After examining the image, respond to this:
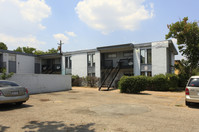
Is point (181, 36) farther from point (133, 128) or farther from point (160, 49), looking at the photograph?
point (133, 128)

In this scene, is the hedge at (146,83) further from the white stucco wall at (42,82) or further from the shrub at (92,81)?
the shrub at (92,81)

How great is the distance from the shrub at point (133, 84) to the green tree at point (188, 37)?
27.3 ft

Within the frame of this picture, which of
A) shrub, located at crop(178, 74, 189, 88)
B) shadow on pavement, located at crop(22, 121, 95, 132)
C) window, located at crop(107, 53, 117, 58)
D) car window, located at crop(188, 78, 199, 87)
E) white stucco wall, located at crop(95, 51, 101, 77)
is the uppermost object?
window, located at crop(107, 53, 117, 58)

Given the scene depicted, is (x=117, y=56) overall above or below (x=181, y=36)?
below

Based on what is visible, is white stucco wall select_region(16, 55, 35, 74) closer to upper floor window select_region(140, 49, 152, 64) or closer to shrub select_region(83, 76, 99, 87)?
shrub select_region(83, 76, 99, 87)

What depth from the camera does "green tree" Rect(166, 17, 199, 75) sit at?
18828 millimetres

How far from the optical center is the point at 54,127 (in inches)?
197

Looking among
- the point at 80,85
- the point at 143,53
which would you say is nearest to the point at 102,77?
the point at 80,85

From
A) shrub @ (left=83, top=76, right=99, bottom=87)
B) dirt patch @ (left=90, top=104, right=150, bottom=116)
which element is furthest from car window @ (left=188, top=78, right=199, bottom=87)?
shrub @ (left=83, top=76, right=99, bottom=87)

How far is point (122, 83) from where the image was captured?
15922 mm

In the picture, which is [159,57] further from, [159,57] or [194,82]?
[194,82]

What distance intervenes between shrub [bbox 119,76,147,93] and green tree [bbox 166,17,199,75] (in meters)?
8.32

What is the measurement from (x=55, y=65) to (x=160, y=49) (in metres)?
20.4

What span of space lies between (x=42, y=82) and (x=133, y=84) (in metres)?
9.39
